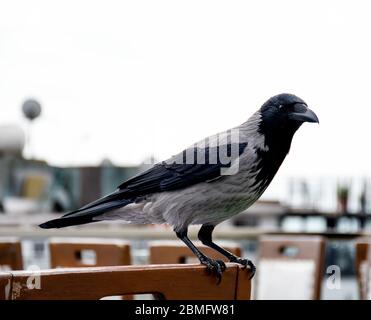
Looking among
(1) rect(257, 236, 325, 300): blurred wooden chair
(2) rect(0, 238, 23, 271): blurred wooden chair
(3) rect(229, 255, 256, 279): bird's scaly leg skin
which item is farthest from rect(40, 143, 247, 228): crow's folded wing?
(1) rect(257, 236, 325, 300): blurred wooden chair

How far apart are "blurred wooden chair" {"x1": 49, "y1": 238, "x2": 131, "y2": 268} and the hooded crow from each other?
0.60m

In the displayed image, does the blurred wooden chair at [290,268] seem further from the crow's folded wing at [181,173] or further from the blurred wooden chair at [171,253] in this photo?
the crow's folded wing at [181,173]

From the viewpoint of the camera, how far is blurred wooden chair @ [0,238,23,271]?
4.05 feet

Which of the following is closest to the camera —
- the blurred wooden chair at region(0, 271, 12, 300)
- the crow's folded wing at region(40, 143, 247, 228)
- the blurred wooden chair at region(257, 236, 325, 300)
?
the blurred wooden chair at region(0, 271, 12, 300)

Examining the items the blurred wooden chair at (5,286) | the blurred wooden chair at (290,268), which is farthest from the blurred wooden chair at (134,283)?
the blurred wooden chair at (290,268)

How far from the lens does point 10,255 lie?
1238 millimetres

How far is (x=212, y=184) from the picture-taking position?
23.9 inches

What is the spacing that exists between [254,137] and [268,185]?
5 centimetres

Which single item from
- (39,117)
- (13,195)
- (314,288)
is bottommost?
(314,288)

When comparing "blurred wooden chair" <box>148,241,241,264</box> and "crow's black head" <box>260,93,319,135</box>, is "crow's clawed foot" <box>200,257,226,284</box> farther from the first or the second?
"blurred wooden chair" <box>148,241,241,264</box>

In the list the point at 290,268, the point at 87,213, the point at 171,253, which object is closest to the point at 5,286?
the point at 87,213

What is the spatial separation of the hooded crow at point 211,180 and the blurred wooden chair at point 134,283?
2 centimetres

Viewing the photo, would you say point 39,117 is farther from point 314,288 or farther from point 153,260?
point 314,288
